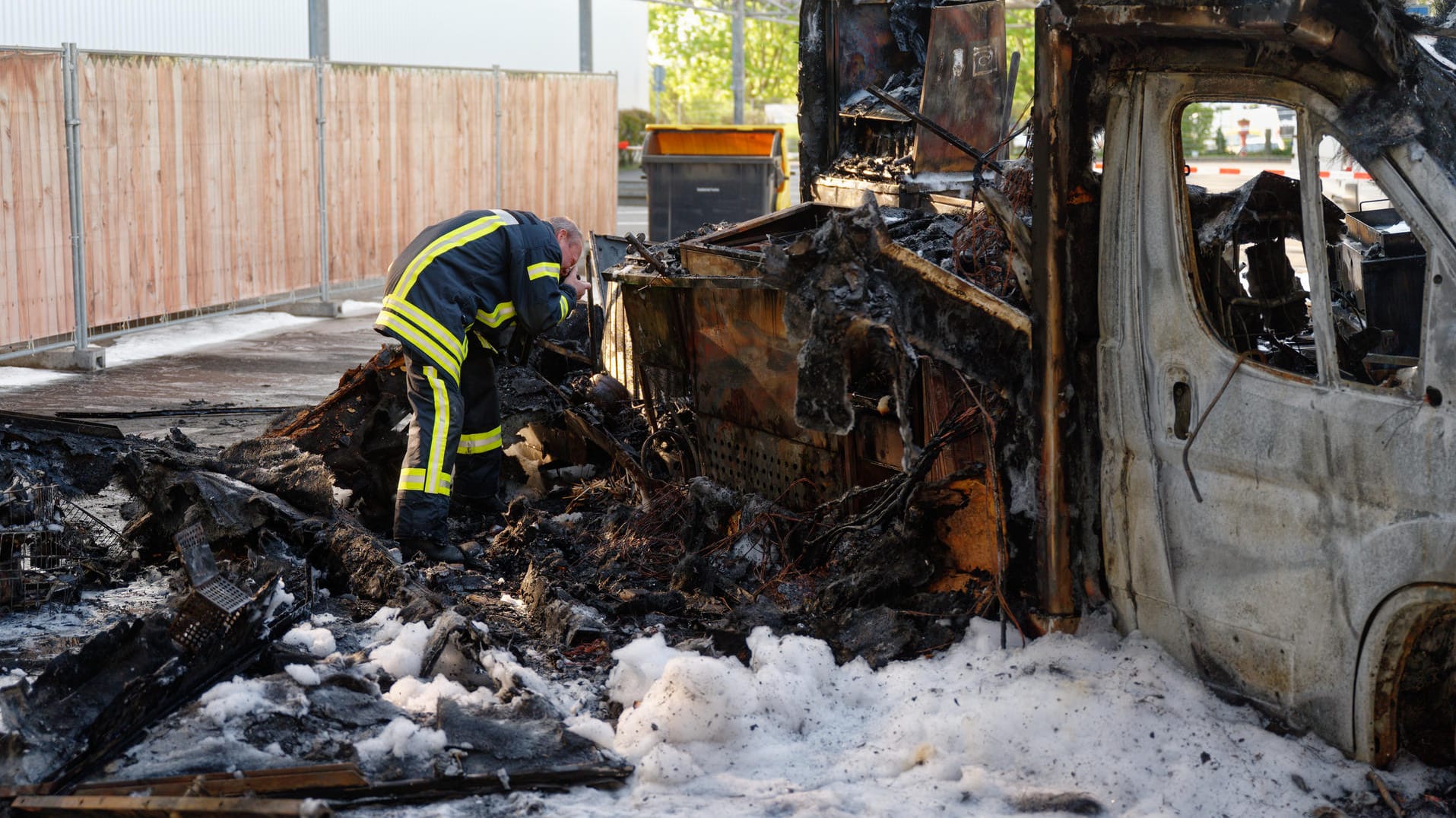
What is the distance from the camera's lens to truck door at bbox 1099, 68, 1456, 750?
3252 mm

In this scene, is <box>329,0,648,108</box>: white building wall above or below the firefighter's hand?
above

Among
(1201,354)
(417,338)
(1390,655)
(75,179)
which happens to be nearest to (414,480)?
(417,338)

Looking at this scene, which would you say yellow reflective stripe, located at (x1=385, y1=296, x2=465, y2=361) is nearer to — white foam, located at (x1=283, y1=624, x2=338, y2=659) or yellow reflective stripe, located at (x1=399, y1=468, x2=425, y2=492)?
yellow reflective stripe, located at (x1=399, y1=468, x2=425, y2=492)

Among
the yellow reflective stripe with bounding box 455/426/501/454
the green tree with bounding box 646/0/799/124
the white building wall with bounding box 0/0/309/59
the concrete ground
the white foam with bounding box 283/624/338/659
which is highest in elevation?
the green tree with bounding box 646/0/799/124

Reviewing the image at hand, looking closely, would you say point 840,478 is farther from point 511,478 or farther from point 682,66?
point 682,66

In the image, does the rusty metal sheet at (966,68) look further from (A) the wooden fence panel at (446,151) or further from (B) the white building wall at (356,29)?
(B) the white building wall at (356,29)

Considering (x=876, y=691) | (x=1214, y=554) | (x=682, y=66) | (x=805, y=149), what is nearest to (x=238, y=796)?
(x=876, y=691)

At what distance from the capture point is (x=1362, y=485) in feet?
10.9

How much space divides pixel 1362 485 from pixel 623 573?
2976 millimetres

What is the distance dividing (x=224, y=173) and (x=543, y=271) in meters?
7.06

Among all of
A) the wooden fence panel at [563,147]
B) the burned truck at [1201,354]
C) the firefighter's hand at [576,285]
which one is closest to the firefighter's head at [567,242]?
the firefighter's hand at [576,285]

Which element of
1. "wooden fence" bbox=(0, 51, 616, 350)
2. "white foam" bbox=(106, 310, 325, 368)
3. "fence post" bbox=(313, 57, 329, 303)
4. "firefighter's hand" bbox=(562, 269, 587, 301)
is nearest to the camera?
"firefighter's hand" bbox=(562, 269, 587, 301)

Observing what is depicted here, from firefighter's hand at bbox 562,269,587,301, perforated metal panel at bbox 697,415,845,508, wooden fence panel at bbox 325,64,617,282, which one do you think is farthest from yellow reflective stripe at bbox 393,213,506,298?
wooden fence panel at bbox 325,64,617,282

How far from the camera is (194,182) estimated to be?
11.8m
